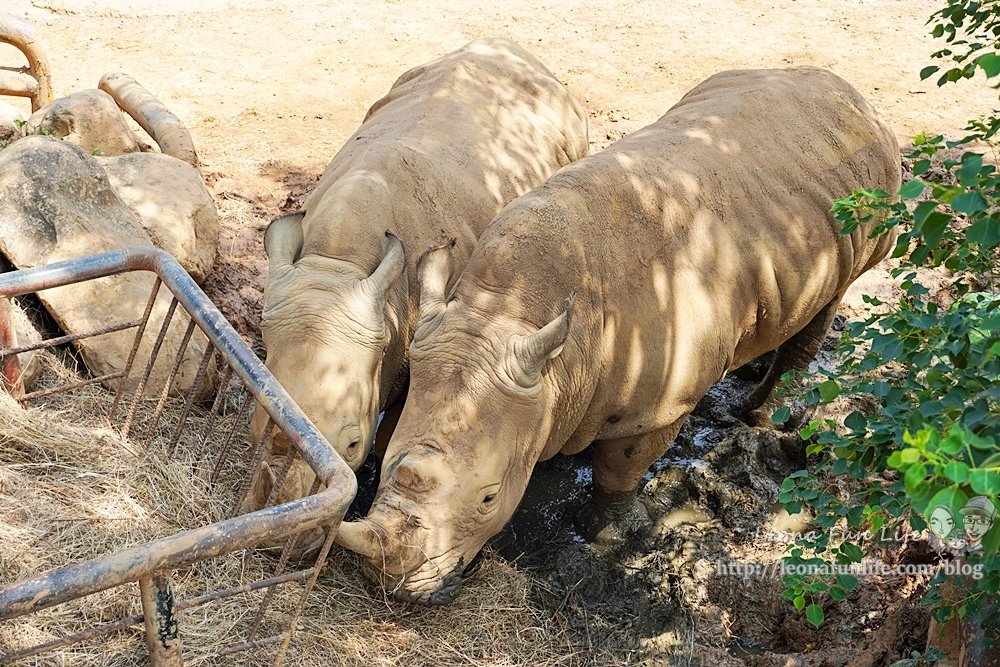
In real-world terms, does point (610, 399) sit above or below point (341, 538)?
above

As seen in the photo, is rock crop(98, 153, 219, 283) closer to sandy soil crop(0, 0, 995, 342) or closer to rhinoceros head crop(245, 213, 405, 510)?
sandy soil crop(0, 0, 995, 342)

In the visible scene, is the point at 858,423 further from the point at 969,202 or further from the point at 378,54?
the point at 378,54

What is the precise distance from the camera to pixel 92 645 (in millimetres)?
3488

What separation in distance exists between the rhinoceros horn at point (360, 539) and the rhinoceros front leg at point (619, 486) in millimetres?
1868

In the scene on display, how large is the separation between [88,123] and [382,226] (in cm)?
372

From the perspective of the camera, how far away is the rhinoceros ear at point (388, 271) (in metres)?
5.21

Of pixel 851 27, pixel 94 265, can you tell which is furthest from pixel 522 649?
pixel 851 27

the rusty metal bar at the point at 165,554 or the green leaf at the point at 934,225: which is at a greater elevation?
the green leaf at the point at 934,225

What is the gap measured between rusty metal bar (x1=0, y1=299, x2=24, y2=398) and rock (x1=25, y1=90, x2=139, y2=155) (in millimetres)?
3429

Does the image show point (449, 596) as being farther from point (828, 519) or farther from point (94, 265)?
point (94, 265)

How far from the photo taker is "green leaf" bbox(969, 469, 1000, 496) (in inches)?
83.6

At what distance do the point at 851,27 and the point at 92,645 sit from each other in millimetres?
12483

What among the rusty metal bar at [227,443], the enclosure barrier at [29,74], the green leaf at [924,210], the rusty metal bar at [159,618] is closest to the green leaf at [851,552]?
the green leaf at [924,210]

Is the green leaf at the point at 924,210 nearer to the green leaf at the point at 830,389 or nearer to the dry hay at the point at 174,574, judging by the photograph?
the green leaf at the point at 830,389
